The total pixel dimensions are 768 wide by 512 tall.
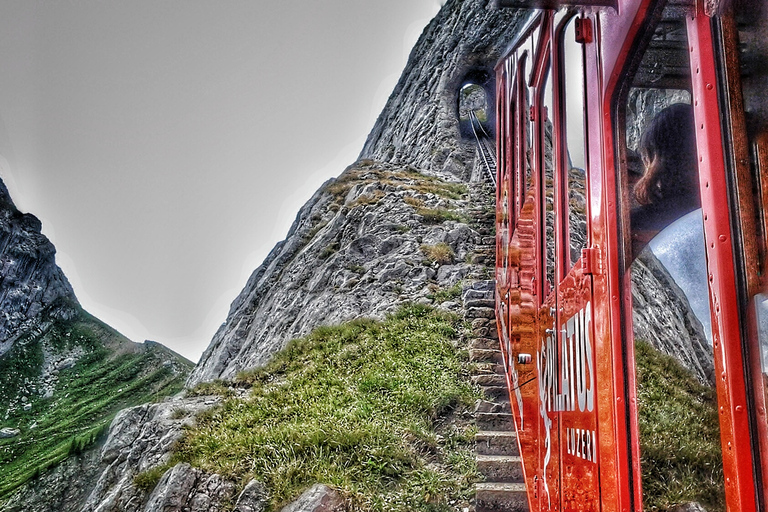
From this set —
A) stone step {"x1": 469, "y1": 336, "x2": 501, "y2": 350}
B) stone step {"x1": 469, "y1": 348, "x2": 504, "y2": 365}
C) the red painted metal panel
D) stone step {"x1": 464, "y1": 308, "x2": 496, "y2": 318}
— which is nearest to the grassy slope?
stone step {"x1": 464, "y1": 308, "x2": 496, "y2": 318}

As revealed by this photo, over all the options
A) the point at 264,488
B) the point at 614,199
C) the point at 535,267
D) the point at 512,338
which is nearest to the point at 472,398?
the point at 512,338

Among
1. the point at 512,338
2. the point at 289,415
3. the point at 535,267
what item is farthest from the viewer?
the point at 289,415

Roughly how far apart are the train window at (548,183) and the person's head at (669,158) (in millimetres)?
1585

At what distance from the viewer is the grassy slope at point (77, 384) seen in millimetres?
31062

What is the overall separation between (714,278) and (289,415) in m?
7.50

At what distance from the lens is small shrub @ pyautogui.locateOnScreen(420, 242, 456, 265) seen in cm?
1317

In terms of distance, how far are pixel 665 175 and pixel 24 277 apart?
56.5 meters

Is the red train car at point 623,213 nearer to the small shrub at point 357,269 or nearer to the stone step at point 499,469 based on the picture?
the stone step at point 499,469

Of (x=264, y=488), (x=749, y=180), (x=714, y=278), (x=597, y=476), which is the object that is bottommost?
(x=264, y=488)

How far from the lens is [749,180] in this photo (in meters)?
1.28

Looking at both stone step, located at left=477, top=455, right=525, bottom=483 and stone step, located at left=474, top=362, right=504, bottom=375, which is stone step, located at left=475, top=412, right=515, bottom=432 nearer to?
stone step, located at left=477, top=455, right=525, bottom=483

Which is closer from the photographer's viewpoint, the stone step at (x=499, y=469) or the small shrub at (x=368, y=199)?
the stone step at (x=499, y=469)

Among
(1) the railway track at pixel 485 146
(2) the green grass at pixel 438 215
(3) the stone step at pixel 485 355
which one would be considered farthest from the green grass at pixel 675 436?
(1) the railway track at pixel 485 146

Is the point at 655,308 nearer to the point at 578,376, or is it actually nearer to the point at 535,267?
the point at 578,376
